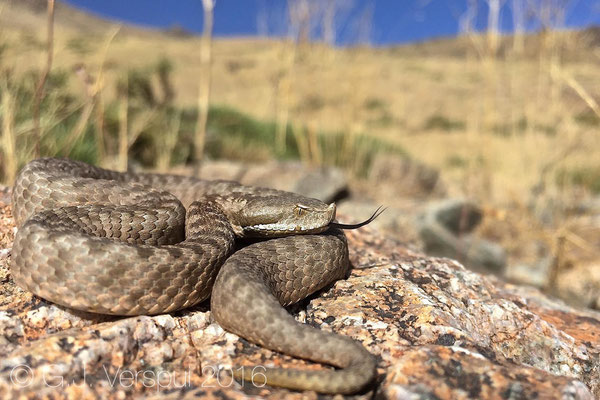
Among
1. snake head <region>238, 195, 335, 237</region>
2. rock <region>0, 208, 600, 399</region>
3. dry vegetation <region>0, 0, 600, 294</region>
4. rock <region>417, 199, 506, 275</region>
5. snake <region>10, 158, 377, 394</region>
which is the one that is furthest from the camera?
rock <region>417, 199, 506, 275</region>

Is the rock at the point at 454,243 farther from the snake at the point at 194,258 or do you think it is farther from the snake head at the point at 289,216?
the snake at the point at 194,258

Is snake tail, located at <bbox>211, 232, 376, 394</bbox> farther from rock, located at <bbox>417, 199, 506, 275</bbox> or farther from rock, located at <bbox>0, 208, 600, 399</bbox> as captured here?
rock, located at <bbox>417, 199, 506, 275</bbox>

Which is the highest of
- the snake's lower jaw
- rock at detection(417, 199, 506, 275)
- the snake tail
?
the snake's lower jaw

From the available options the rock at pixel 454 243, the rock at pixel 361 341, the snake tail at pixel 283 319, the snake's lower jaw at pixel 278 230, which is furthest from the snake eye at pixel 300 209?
the rock at pixel 454 243

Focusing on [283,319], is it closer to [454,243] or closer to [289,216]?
[289,216]

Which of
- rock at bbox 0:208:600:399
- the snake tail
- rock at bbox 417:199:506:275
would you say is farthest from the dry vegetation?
the snake tail

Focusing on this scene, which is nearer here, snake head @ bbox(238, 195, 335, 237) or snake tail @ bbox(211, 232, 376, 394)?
snake tail @ bbox(211, 232, 376, 394)

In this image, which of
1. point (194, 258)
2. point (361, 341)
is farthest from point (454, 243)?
point (194, 258)
